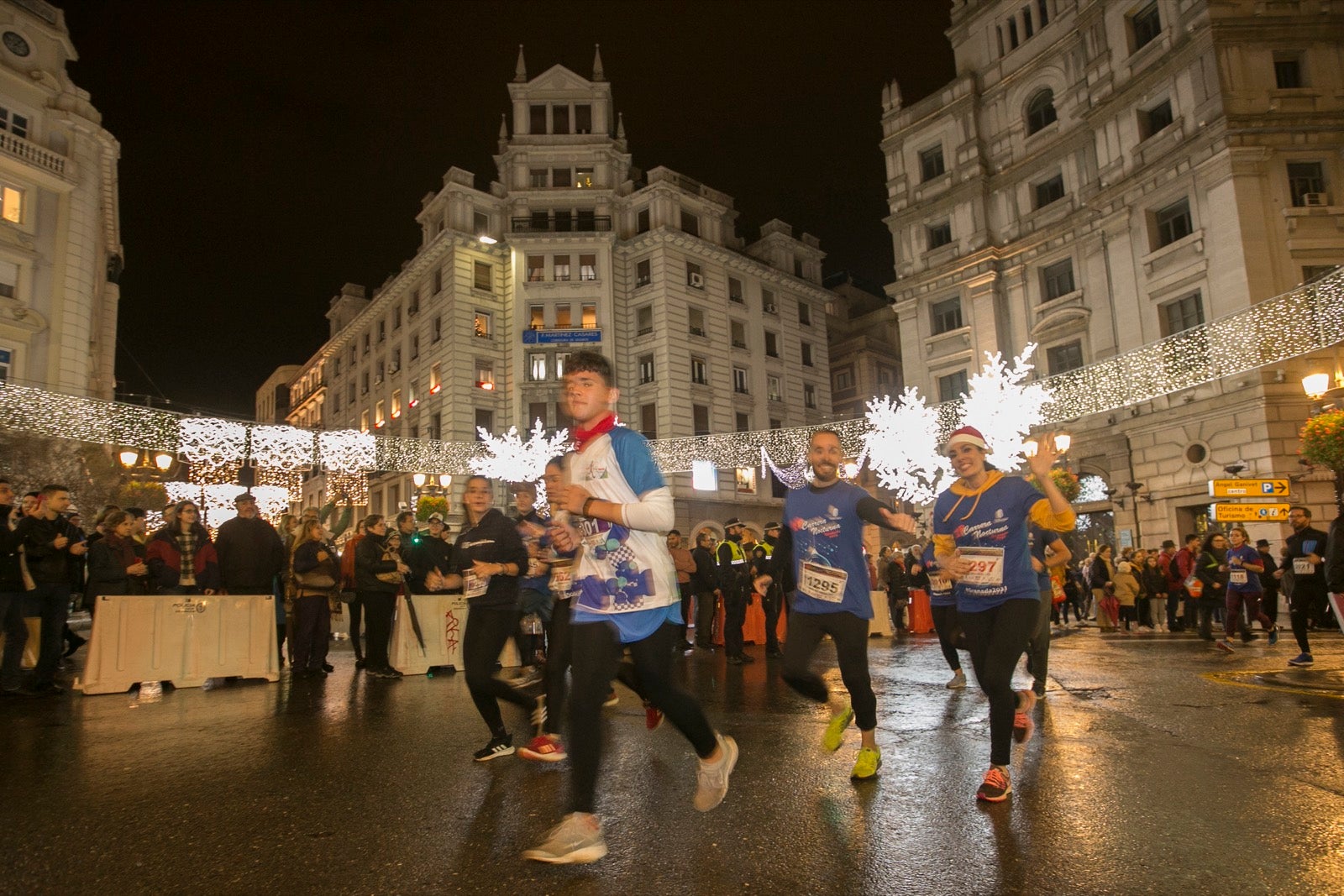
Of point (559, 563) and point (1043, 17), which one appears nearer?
point (559, 563)

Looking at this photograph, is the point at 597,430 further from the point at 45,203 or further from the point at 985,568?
the point at 45,203

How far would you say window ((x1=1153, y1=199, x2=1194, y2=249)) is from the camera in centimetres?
2603

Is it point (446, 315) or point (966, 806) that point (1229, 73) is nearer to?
point (966, 806)


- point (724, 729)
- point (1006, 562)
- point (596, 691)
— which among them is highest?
point (1006, 562)

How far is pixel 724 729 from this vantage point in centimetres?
638

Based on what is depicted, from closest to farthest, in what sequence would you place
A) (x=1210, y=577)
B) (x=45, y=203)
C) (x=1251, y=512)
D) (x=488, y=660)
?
(x=488, y=660) < (x=1210, y=577) < (x=1251, y=512) < (x=45, y=203)

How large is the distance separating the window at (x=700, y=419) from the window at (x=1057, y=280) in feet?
54.0

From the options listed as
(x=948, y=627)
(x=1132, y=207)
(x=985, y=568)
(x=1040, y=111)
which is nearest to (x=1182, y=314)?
(x=1132, y=207)

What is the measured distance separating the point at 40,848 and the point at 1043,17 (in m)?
37.5

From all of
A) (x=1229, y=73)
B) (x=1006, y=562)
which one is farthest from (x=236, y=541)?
(x=1229, y=73)

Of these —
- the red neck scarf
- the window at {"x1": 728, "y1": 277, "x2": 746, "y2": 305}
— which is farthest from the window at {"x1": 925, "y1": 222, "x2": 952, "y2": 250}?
the red neck scarf

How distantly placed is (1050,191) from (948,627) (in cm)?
2843

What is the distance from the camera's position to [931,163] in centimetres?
3562

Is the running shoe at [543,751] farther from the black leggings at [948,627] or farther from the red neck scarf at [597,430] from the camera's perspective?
the black leggings at [948,627]
